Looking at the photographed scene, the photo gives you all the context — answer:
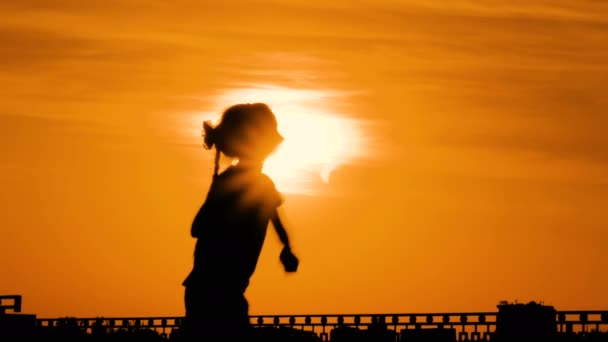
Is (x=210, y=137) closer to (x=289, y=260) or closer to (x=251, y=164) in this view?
(x=251, y=164)

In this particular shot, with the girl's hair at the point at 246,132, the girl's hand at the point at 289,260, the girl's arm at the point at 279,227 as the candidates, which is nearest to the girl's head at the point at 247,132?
the girl's hair at the point at 246,132

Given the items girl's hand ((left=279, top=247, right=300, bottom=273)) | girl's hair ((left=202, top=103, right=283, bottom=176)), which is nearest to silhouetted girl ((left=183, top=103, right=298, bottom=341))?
girl's hair ((left=202, top=103, right=283, bottom=176))

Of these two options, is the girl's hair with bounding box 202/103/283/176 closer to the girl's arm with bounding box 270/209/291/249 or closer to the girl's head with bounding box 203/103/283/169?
the girl's head with bounding box 203/103/283/169

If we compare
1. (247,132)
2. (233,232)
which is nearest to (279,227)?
(233,232)

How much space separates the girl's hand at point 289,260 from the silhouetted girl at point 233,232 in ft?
0.50

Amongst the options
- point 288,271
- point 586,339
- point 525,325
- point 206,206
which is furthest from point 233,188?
point 525,325

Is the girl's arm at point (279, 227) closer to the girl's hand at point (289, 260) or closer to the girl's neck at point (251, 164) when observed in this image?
the girl's hand at point (289, 260)

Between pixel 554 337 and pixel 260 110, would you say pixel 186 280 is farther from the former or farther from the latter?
pixel 554 337

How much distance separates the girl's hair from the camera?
9.05 metres

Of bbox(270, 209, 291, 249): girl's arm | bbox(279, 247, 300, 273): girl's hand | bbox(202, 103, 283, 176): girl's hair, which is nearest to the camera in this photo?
bbox(279, 247, 300, 273): girl's hand

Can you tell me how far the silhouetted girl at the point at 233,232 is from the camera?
29.5ft

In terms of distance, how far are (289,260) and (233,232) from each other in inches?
18.5

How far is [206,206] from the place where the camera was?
29.9ft

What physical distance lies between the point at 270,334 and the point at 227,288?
27.5 metres
